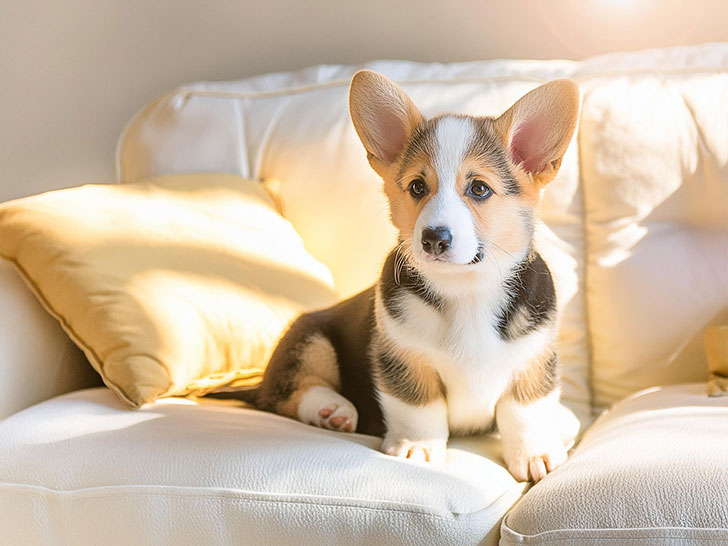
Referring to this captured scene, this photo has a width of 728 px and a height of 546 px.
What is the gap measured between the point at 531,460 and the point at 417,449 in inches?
7.8

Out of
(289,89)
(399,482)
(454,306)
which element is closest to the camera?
(399,482)

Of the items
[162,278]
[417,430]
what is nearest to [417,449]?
[417,430]

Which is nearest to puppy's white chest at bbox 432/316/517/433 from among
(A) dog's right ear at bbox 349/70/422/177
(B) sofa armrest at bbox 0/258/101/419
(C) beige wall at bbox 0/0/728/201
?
(A) dog's right ear at bbox 349/70/422/177

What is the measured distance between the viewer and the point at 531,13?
2.57 metres

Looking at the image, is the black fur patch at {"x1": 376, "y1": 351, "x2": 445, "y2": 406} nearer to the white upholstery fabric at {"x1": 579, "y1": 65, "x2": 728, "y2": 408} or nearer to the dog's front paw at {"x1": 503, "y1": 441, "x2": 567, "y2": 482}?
the dog's front paw at {"x1": 503, "y1": 441, "x2": 567, "y2": 482}

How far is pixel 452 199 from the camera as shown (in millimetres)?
1348

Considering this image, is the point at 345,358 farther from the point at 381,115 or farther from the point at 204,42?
the point at 204,42

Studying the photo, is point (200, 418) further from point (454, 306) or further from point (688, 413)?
point (688, 413)

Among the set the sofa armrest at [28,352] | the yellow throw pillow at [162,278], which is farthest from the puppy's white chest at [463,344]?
the sofa armrest at [28,352]

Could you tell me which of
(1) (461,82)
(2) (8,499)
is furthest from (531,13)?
(2) (8,499)

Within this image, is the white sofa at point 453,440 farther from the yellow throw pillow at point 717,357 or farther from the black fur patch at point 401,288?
the black fur patch at point 401,288

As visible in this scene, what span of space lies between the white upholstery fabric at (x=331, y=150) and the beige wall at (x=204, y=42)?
391 millimetres

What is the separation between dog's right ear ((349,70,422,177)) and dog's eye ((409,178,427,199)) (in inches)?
4.5

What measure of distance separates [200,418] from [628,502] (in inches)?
29.6
